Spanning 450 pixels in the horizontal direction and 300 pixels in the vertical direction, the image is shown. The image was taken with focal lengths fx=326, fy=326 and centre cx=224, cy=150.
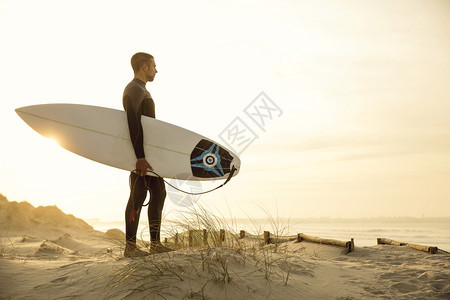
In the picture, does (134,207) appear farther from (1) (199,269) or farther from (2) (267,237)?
(2) (267,237)

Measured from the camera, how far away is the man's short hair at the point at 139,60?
3.74 m

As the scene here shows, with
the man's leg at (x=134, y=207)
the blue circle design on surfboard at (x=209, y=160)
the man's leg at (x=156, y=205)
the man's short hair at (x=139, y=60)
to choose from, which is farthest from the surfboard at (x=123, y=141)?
the man's short hair at (x=139, y=60)

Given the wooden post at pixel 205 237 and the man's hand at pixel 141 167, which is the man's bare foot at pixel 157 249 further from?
the man's hand at pixel 141 167

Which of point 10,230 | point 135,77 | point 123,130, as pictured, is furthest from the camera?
point 10,230

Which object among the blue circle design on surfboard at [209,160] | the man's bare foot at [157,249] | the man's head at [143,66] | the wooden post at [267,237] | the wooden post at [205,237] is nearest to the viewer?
the wooden post at [205,237]

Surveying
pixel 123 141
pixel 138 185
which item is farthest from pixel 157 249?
pixel 123 141

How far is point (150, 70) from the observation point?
148 inches

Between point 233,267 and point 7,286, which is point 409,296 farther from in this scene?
point 7,286

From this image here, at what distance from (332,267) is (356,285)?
0.60 metres

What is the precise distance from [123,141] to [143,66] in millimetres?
1020

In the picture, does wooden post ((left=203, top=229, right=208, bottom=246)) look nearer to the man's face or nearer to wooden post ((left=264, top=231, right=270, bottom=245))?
the man's face

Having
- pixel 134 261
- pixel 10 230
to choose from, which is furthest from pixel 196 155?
pixel 10 230

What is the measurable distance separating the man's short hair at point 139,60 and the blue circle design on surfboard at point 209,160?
1359 millimetres

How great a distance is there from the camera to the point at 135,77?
3764mm
